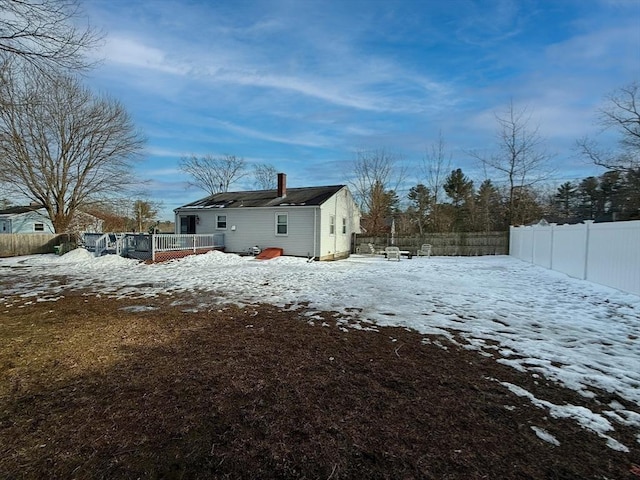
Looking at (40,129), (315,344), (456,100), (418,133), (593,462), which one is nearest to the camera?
(593,462)

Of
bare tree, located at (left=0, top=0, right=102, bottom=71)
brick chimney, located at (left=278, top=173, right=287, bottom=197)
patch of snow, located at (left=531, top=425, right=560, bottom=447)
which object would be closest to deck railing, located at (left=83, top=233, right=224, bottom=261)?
brick chimney, located at (left=278, top=173, right=287, bottom=197)

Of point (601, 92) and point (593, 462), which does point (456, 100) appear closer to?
point (601, 92)

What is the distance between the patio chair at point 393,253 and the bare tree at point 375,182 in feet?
25.9

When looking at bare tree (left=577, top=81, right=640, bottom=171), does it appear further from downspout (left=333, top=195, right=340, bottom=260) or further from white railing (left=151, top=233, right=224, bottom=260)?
white railing (left=151, top=233, right=224, bottom=260)

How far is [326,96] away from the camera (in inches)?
623

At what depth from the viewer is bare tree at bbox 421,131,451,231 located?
23703 millimetres

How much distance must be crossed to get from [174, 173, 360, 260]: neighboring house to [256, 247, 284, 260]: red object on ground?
0.84ft

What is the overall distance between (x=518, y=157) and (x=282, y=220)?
52.6ft

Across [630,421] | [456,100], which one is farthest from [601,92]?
[630,421]

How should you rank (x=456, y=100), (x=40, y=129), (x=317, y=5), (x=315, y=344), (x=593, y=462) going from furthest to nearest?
(x=40, y=129)
(x=456, y=100)
(x=317, y=5)
(x=315, y=344)
(x=593, y=462)

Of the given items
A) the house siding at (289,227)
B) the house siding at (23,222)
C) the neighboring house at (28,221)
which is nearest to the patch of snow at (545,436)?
the house siding at (289,227)

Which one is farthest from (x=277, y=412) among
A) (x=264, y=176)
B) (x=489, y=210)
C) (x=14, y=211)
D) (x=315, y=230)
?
(x=264, y=176)

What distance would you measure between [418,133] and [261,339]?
23.9 metres

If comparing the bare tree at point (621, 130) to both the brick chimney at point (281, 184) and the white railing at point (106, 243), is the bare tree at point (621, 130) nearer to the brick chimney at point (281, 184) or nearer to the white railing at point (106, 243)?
the brick chimney at point (281, 184)
